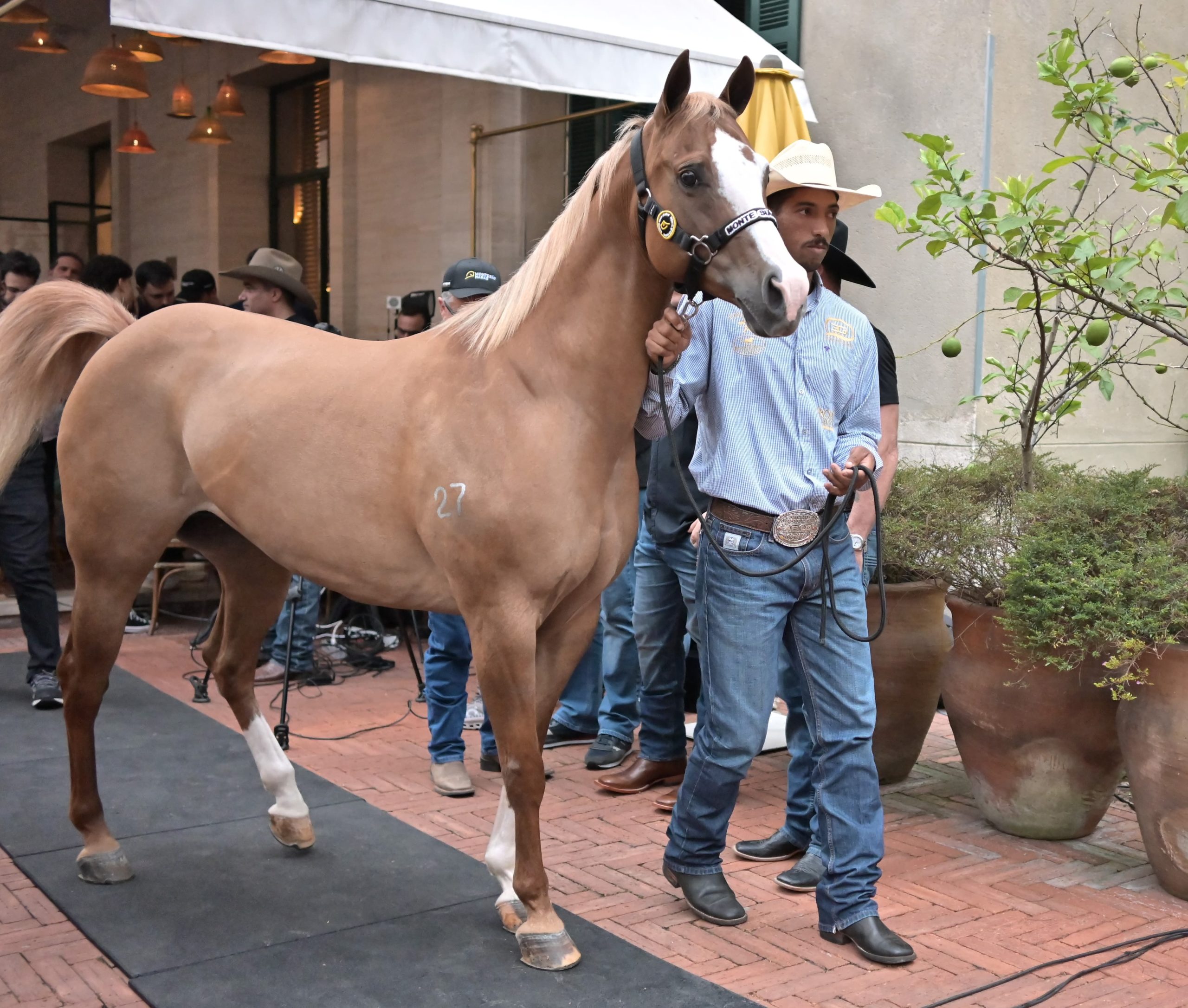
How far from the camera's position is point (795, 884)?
147 inches

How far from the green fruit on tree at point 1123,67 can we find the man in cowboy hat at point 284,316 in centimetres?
396

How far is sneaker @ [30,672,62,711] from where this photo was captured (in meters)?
5.74

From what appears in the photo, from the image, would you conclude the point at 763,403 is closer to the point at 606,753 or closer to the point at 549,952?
the point at 549,952

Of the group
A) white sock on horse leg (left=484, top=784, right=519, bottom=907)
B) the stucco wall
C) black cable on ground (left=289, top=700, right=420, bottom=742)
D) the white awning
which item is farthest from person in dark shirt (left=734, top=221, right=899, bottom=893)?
the stucco wall

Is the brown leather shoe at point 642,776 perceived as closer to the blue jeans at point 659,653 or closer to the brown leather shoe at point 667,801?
the blue jeans at point 659,653

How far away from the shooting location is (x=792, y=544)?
3229mm

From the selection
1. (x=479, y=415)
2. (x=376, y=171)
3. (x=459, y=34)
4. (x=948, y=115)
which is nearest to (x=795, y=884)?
Answer: (x=479, y=415)

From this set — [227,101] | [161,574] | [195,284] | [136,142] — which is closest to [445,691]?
[161,574]

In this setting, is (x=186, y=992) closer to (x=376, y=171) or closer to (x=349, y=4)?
(x=349, y=4)

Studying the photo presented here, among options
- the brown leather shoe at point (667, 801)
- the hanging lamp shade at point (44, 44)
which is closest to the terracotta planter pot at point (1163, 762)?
the brown leather shoe at point (667, 801)

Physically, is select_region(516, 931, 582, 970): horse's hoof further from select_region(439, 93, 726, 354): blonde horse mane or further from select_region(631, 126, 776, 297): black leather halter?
select_region(631, 126, 776, 297): black leather halter

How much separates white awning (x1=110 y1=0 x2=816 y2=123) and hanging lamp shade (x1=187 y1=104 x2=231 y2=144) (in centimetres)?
624

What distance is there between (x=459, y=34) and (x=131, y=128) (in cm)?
912

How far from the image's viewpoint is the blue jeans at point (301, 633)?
6359 mm
